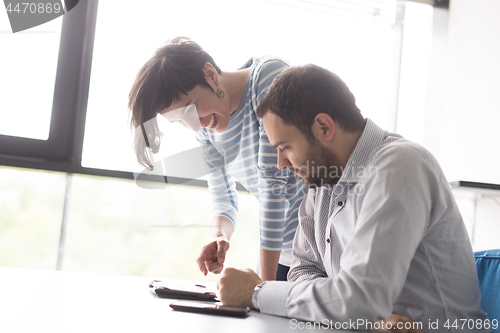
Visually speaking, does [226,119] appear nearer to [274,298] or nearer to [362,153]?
[362,153]

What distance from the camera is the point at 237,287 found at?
2.51 ft

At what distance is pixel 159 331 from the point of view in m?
0.55

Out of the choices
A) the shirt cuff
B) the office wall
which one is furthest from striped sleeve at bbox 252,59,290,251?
the office wall

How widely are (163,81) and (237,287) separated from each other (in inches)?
22.9

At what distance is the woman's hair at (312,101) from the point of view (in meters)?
0.81

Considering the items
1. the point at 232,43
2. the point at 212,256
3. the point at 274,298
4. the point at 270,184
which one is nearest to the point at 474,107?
the point at 232,43

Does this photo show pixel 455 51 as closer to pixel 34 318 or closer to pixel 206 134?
Result: pixel 206 134

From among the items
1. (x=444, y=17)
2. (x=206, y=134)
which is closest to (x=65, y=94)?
(x=206, y=134)

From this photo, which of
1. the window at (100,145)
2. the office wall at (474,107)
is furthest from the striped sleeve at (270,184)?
the office wall at (474,107)

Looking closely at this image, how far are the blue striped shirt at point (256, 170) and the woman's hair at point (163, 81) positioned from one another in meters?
0.16

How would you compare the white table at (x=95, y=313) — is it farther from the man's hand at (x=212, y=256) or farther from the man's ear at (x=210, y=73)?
the man's ear at (x=210, y=73)

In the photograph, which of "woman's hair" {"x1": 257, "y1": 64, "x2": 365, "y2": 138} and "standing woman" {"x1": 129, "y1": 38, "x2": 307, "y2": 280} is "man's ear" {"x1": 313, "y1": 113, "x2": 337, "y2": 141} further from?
"standing woman" {"x1": 129, "y1": 38, "x2": 307, "y2": 280}

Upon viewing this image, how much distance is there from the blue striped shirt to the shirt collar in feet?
Result: 0.95

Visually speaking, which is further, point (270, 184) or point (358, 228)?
point (270, 184)
